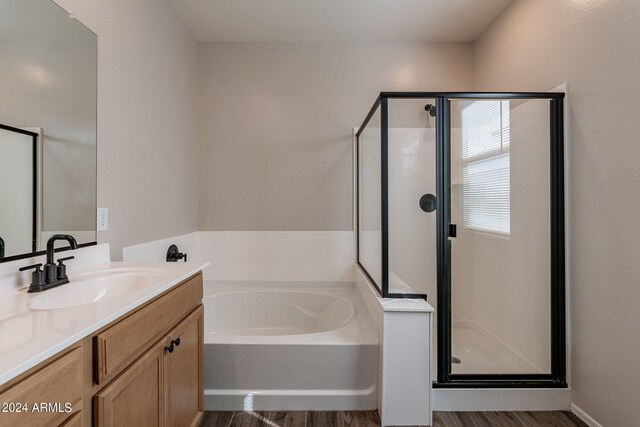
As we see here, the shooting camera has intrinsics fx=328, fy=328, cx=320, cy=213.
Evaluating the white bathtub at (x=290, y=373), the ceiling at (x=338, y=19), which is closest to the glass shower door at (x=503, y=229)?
the white bathtub at (x=290, y=373)

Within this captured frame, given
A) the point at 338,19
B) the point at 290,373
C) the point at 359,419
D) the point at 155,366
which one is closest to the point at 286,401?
the point at 290,373

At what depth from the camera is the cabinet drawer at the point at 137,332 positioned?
2.89 feet

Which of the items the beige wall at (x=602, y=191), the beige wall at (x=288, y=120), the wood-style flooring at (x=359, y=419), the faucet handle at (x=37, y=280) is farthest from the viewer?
the beige wall at (x=288, y=120)

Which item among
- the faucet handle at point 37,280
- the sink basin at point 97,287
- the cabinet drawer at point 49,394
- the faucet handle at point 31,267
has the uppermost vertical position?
the faucet handle at point 31,267

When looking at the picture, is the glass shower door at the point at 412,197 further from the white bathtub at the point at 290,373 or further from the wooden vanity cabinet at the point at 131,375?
the wooden vanity cabinet at the point at 131,375

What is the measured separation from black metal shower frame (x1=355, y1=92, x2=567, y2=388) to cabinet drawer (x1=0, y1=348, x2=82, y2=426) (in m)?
1.49

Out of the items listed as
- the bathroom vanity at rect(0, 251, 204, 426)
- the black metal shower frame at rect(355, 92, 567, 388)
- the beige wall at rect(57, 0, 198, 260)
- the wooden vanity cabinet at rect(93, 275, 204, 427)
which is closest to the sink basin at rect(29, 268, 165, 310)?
the bathroom vanity at rect(0, 251, 204, 426)

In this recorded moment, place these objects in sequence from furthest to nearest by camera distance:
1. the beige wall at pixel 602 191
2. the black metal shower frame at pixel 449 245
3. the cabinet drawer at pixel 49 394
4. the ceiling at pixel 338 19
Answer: the ceiling at pixel 338 19 → the black metal shower frame at pixel 449 245 → the beige wall at pixel 602 191 → the cabinet drawer at pixel 49 394

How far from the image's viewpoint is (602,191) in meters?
1.65

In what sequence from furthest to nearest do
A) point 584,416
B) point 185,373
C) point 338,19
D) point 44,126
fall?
1. point 338,19
2. point 584,416
3. point 185,373
4. point 44,126

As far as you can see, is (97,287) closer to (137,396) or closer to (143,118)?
(137,396)

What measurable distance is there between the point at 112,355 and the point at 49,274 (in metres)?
0.52

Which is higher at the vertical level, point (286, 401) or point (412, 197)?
point (412, 197)

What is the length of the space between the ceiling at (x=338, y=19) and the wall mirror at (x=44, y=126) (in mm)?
1228
